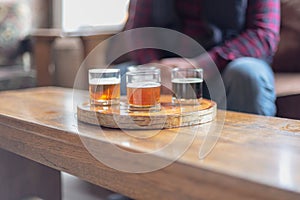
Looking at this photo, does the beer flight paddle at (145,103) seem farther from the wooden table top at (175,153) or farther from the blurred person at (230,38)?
the blurred person at (230,38)

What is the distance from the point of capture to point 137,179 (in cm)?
74

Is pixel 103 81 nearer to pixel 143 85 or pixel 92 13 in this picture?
pixel 143 85

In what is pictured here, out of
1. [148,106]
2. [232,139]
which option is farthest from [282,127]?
[148,106]

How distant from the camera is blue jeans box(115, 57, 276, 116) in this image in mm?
1470

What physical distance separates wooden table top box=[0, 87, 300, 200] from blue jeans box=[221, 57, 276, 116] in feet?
1.19

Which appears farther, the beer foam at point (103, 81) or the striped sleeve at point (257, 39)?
the striped sleeve at point (257, 39)

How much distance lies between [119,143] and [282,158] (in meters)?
0.28

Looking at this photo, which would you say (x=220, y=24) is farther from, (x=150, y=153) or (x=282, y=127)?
(x=150, y=153)

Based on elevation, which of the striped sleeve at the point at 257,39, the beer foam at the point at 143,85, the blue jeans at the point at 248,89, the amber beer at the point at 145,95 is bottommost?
the blue jeans at the point at 248,89

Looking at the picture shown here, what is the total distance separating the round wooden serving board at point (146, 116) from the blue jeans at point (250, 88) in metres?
0.47

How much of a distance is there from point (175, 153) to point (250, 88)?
805 mm

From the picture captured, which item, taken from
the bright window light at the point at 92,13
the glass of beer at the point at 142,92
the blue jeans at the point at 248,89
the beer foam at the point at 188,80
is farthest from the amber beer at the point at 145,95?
the bright window light at the point at 92,13

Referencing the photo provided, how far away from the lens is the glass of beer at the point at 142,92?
1.01 metres

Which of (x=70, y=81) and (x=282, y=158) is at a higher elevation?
(x=282, y=158)
